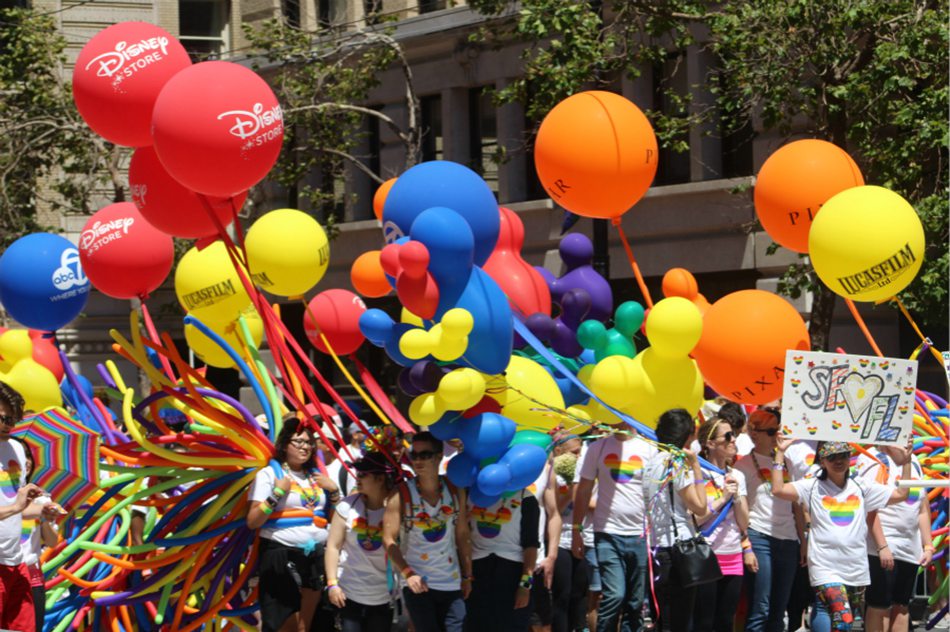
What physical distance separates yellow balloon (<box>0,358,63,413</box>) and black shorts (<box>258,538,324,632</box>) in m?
2.76

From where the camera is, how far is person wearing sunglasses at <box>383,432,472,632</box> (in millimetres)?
8781

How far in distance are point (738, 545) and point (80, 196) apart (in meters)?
13.9

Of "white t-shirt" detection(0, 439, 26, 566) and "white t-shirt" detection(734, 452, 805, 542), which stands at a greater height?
"white t-shirt" detection(0, 439, 26, 566)

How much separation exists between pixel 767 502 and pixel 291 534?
2846 mm

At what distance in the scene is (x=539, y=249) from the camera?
71.1 feet

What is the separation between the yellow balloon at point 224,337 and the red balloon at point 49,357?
208 centimetres

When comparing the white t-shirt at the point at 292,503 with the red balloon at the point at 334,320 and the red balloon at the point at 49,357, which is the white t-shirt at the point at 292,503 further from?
the red balloon at the point at 49,357

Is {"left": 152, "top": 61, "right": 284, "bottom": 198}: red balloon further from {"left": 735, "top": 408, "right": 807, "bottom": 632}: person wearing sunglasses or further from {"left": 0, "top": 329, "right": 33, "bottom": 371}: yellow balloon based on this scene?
{"left": 0, "top": 329, "right": 33, "bottom": 371}: yellow balloon

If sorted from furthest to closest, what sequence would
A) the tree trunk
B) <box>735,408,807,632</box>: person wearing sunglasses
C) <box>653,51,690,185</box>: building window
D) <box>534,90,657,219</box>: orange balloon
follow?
<box>653,51,690,185</box>: building window
the tree trunk
<box>735,408,807,632</box>: person wearing sunglasses
<box>534,90,657,219</box>: orange balloon

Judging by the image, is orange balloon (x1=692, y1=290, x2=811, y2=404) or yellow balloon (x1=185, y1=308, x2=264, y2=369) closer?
orange balloon (x1=692, y1=290, x2=811, y2=404)

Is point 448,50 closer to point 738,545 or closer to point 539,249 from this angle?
point 539,249

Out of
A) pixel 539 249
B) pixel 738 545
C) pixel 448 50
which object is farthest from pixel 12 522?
pixel 448 50

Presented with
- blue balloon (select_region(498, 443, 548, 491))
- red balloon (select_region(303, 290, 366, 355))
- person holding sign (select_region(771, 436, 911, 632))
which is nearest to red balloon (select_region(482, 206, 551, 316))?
red balloon (select_region(303, 290, 366, 355))

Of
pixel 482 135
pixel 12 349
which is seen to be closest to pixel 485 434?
pixel 12 349
